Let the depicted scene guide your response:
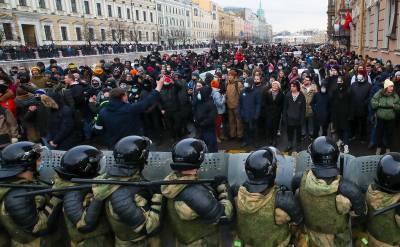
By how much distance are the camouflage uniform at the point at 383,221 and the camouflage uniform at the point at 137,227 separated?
1753mm

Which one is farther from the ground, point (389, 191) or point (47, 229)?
point (389, 191)

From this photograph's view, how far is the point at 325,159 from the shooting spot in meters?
2.61

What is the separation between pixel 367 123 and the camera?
7.60m

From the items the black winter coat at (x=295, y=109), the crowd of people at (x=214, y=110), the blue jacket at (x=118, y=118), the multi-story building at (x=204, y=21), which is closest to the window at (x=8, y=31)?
the crowd of people at (x=214, y=110)

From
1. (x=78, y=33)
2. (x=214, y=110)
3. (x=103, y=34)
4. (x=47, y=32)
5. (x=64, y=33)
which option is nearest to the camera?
(x=214, y=110)

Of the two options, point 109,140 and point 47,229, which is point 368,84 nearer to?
point 109,140

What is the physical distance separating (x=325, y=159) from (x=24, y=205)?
249cm

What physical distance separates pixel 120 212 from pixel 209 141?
14.6 ft

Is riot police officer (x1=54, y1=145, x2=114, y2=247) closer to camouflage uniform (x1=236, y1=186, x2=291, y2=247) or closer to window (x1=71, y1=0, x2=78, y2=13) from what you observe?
camouflage uniform (x1=236, y1=186, x2=291, y2=247)

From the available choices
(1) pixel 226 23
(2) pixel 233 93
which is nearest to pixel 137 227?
(2) pixel 233 93

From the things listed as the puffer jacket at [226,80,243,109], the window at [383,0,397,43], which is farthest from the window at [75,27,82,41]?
the puffer jacket at [226,80,243,109]

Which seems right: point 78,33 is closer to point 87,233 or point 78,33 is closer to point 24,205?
point 24,205

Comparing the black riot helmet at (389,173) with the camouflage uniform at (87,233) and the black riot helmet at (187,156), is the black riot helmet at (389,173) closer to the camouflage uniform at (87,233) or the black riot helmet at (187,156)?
the black riot helmet at (187,156)

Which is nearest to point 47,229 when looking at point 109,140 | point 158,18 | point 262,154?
→ point 262,154
